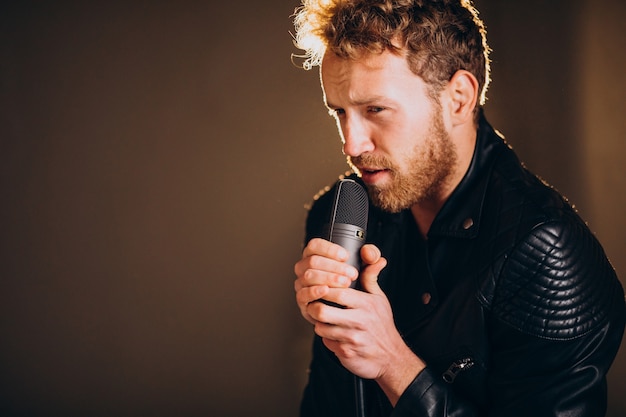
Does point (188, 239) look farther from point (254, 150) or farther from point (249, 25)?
point (249, 25)

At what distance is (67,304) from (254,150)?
106 centimetres

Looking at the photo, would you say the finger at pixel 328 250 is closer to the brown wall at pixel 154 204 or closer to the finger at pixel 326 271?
the finger at pixel 326 271

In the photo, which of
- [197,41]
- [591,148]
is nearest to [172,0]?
[197,41]

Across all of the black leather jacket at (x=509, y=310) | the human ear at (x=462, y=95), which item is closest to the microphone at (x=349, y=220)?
the black leather jacket at (x=509, y=310)

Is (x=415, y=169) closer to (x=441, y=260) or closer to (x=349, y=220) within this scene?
(x=441, y=260)

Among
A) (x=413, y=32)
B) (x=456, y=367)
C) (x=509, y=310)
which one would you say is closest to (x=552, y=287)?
(x=509, y=310)

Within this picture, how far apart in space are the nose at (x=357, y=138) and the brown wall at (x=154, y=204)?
1210 millimetres

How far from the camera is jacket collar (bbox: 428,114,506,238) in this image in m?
1.41

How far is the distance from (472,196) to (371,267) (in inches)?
16.2

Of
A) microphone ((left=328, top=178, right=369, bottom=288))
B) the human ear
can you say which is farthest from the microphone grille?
the human ear

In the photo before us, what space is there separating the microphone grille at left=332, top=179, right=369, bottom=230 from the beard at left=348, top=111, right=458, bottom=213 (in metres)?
0.26

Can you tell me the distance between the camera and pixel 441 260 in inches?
57.1

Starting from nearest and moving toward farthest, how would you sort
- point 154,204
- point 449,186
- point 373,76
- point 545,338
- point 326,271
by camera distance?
1. point 326,271
2. point 545,338
3. point 373,76
4. point 449,186
5. point 154,204

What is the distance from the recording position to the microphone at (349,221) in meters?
1.15
